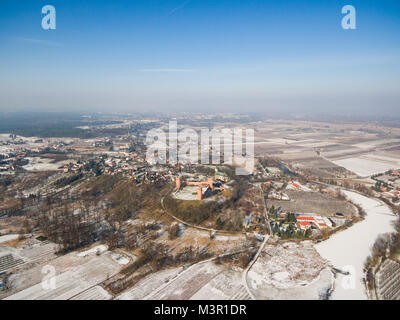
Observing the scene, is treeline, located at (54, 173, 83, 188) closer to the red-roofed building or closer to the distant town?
the distant town

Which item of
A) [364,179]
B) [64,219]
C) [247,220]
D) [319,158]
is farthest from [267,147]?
[64,219]

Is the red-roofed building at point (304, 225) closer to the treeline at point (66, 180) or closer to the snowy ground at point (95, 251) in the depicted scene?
the snowy ground at point (95, 251)

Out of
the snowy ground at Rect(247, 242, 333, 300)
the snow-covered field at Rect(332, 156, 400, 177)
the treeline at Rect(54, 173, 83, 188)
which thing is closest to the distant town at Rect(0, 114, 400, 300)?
the snowy ground at Rect(247, 242, 333, 300)

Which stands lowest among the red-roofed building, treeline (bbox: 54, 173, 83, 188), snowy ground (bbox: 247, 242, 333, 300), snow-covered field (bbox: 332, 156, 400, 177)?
snowy ground (bbox: 247, 242, 333, 300)

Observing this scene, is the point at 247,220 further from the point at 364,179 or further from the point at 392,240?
the point at 364,179

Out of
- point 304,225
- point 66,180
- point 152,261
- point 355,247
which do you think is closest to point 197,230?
point 152,261

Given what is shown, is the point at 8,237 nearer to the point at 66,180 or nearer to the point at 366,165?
the point at 66,180
